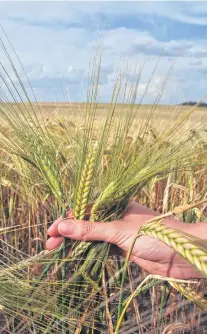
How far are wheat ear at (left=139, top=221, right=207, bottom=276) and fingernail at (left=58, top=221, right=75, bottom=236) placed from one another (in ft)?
1.04

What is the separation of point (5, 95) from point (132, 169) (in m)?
0.37

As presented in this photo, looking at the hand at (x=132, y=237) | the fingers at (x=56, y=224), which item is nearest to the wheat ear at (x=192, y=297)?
the hand at (x=132, y=237)

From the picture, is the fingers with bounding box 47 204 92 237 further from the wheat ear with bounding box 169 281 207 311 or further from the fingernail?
the wheat ear with bounding box 169 281 207 311

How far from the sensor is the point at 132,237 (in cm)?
119

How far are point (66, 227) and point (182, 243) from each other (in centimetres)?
42

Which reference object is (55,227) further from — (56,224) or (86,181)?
(86,181)

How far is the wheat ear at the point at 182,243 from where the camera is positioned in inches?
28.2

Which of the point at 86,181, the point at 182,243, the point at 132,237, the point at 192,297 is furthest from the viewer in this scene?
the point at 132,237

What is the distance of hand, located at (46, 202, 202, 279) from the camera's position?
1.14 metres

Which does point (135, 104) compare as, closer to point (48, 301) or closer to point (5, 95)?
point (5, 95)

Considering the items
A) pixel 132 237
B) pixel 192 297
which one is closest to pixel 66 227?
pixel 132 237

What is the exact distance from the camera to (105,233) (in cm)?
116

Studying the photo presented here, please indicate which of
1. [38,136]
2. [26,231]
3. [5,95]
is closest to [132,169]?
[38,136]

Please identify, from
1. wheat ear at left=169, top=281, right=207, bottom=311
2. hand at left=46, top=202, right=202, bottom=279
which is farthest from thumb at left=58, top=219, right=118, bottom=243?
wheat ear at left=169, top=281, right=207, bottom=311
